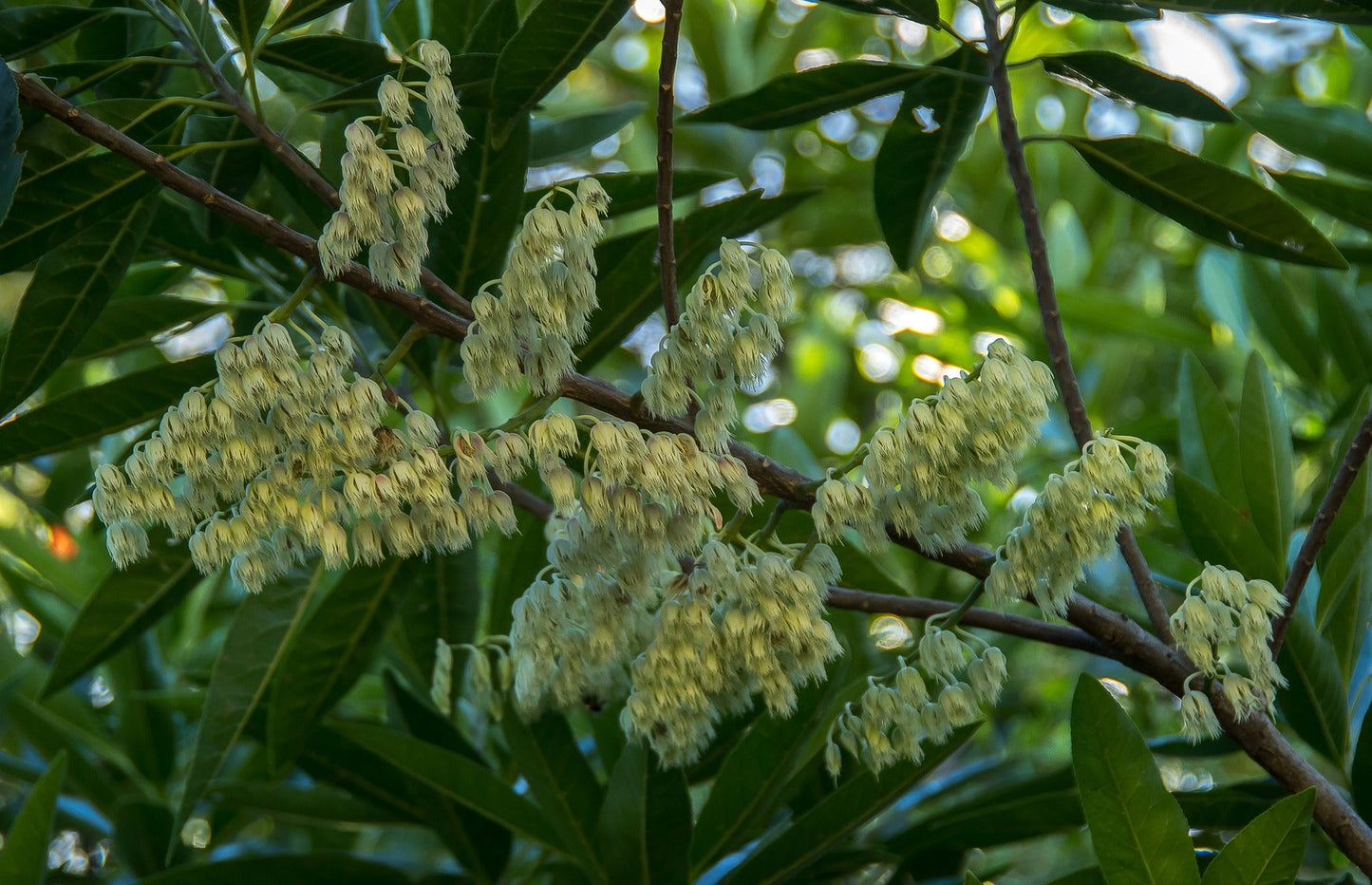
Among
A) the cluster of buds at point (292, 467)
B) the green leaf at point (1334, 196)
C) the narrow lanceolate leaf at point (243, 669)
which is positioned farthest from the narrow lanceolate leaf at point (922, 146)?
the narrow lanceolate leaf at point (243, 669)

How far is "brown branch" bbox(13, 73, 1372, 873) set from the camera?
3.86 feet

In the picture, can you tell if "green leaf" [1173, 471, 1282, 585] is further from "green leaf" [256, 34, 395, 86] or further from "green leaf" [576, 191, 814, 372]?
"green leaf" [256, 34, 395, 86]

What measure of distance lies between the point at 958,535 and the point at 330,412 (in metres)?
0.60

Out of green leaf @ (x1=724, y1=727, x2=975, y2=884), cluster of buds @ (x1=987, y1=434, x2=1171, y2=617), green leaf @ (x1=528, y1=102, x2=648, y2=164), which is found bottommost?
green leaf @ (x1=724, y1=727, x2=975, y2=884)

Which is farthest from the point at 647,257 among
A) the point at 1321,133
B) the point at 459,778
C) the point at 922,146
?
the point at 1321,133

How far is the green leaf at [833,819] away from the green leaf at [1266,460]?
0.60m

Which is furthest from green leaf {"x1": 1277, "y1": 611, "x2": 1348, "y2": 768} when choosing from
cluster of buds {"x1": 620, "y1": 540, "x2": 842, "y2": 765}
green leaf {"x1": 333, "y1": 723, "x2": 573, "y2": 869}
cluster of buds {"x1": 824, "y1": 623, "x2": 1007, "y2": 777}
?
green leaf {"x1": 333, "y1": 723, "x2": 573, "y2": 869}

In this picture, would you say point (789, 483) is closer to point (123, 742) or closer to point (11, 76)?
point (11, 76)

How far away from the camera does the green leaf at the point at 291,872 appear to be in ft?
5.96

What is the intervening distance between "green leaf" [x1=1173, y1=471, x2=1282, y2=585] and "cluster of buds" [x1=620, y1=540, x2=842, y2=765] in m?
0.70

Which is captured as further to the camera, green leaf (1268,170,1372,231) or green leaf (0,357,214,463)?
green leaf (1268,170,1372,231)

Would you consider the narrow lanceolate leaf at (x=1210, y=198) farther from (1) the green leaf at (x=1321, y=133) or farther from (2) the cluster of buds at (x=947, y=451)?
(1) the green leaf at (x=1321, y=133)

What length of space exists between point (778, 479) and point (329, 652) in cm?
94

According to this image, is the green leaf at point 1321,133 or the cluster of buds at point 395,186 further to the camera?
the green leaf at point 1321,133
